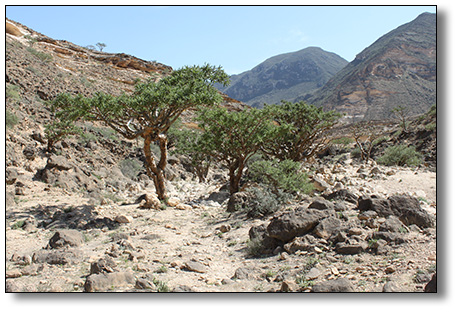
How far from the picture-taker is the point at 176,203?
9766 mm

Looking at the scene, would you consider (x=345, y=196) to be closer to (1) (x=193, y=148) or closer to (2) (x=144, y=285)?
(2) (x=144, y=285)

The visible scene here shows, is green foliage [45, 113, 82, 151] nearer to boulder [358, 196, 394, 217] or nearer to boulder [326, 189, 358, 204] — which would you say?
boulder [326, 189, 358, 204]

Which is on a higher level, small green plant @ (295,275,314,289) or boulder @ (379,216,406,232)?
boulder @ (379,216,406,232)

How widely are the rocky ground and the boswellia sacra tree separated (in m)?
2.59

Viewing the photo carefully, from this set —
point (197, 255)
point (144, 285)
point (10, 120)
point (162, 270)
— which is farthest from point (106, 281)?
point (10, 120)

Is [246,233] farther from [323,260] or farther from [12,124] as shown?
[12,124]

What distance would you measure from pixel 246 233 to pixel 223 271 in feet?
6.47

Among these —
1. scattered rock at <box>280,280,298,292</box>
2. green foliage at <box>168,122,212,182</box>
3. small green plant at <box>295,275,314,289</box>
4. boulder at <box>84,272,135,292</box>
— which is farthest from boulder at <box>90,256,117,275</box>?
green foliage at <box>168,122,212,182</box>

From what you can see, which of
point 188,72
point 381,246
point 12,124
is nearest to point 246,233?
point 381,246

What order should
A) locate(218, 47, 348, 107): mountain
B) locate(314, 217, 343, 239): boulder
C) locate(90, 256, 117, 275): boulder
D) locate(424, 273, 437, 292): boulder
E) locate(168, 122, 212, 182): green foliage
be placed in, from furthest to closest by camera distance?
locate(218, 47, 348, 107): mountain, locate(168, 122, 212, 182): green foliage, locate(314, 217, 343, 239): boulder, locate(90, 256, 117, 275): boulder, locate(424, 273, 437, 292): boulder

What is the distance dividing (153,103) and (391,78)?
8457 cm

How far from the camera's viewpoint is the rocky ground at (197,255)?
355 cm

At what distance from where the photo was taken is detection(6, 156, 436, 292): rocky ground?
355cm

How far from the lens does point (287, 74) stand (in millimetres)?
166500
